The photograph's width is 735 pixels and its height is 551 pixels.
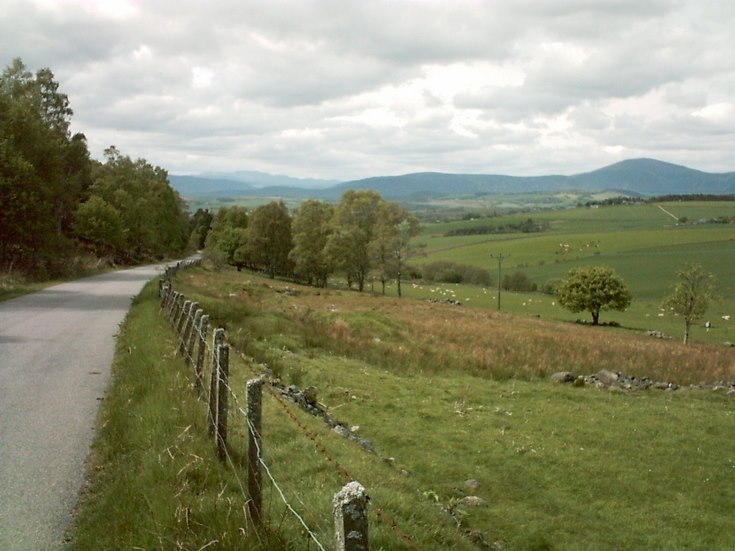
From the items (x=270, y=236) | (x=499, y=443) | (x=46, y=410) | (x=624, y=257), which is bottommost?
(x=624, y=257)

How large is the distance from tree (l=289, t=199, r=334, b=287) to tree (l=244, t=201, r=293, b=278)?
6.91 meters

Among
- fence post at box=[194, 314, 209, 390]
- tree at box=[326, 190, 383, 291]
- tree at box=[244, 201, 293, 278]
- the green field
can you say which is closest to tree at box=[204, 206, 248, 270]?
tree at box=[244, 201, 293, 278]

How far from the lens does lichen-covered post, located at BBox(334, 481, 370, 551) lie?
11.5ft

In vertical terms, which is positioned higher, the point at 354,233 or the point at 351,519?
the point at 354,233

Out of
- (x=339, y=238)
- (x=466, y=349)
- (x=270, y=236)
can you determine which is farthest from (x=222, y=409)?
(x=270, y=236)

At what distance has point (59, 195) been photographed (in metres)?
48.4

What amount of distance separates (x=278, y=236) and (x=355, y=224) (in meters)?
18.3

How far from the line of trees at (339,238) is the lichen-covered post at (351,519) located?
7464 cm

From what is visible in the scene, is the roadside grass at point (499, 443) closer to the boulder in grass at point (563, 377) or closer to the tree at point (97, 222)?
the boulder in grass at point (563, 377)

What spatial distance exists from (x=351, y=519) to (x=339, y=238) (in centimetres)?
7696

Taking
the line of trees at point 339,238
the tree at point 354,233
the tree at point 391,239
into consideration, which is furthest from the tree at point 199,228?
the tree at point 391,239

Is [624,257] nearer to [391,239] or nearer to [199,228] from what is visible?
[391,239]

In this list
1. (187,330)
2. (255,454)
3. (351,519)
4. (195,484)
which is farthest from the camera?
(187,330)

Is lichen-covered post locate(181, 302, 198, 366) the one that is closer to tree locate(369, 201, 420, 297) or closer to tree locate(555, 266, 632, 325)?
tree locate(555, 266, 632, 325)
